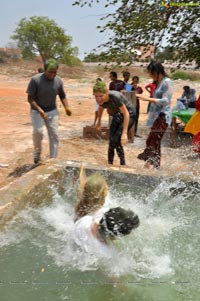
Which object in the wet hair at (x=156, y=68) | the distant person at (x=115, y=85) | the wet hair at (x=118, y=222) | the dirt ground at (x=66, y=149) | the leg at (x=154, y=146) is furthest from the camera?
the distant person at (x=115, y=85)

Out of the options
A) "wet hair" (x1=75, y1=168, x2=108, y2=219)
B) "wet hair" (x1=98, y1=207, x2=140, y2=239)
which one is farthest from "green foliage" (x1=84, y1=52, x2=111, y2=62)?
"wet hair" (x1=98, y1=207, x2=140, y2=239)

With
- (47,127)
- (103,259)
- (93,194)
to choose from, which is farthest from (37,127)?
(103,259)

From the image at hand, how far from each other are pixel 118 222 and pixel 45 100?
4032 millimetres

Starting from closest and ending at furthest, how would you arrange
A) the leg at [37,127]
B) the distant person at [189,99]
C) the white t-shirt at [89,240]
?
the white t-shirt at [89,240], the leg at [37,127], the distant person at [189,99]

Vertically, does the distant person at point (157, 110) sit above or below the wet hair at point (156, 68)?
below

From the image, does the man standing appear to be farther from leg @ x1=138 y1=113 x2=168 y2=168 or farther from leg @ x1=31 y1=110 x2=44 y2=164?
leg @ x1=138 y1=113 x2=168 y2=168

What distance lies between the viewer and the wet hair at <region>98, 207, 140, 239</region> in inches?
120

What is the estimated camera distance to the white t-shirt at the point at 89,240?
128 inches

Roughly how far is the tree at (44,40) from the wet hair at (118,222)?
5418 cm

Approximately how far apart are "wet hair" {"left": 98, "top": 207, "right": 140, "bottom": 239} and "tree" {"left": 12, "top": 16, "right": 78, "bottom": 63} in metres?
54.2

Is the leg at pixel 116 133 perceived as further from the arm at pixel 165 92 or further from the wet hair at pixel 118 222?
the wet hair at pixel 118 222

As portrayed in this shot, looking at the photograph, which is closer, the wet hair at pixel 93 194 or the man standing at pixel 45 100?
the wet hair at pixel 93 194

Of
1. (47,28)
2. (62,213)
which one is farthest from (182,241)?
(47,28)

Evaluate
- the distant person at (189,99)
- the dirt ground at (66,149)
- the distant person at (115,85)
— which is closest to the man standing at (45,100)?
the dirt ground at (66,149)
